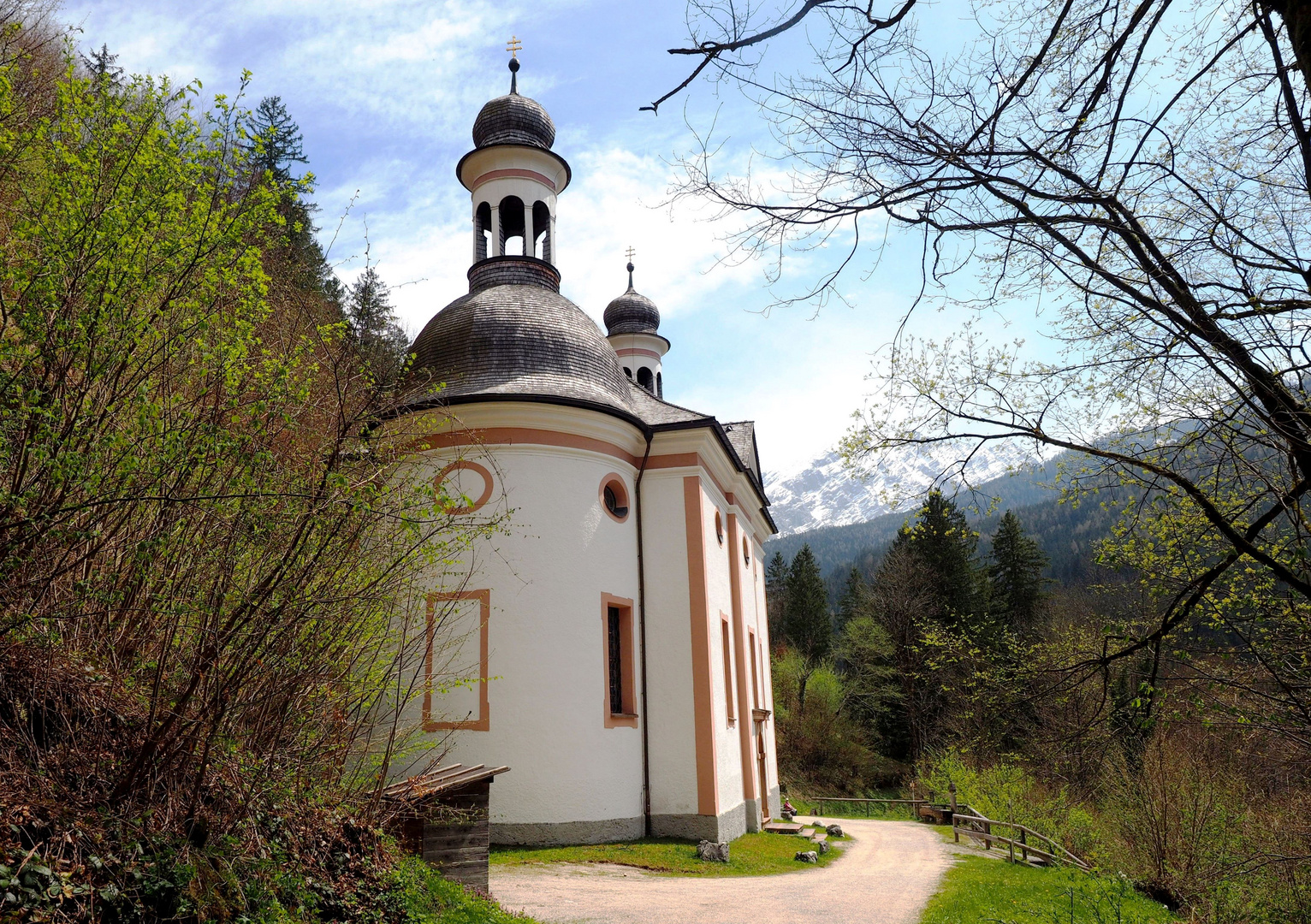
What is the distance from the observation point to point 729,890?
1097 cm

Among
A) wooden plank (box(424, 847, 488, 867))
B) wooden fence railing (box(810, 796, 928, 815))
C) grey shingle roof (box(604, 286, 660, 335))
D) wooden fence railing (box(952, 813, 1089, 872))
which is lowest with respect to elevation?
wooden fence railing (box(810, 796, 928, 815))

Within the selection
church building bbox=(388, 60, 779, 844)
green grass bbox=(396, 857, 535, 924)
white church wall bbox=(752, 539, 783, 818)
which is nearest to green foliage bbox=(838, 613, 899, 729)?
white church wall bbox=(752, 539, 783, 818)

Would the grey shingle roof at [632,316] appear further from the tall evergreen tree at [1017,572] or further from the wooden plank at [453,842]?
the tall evergreen tree at [1017,572]

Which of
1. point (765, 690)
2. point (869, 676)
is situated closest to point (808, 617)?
point (869, 676)

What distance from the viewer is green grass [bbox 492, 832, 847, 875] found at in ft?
40.2

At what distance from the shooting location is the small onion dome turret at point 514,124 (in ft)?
62.9

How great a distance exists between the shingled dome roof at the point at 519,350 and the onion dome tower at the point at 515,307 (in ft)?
0.07

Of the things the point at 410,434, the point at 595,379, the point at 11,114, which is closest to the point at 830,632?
the point at 595,379

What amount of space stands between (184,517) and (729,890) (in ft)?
28.0

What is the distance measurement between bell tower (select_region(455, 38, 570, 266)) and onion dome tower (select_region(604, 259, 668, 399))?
34.3 ft

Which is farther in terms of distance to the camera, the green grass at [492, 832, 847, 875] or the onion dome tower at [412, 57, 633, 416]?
the onion dome tower at [412, 57, 633, 416]

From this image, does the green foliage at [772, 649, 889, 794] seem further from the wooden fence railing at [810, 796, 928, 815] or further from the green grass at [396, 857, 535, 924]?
the green grass at [396, 857, 535, 924]

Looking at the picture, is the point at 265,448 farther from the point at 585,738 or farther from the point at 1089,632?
the point at 1089,632

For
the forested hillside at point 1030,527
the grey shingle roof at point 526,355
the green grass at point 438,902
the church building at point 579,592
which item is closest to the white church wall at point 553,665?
the church building at point 579,592
